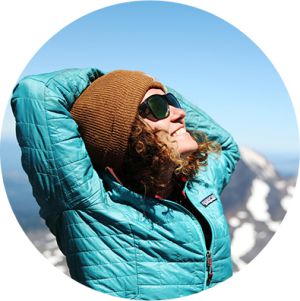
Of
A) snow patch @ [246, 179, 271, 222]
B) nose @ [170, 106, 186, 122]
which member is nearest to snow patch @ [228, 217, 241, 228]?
snow patch @ [246, 179, 271, 222]

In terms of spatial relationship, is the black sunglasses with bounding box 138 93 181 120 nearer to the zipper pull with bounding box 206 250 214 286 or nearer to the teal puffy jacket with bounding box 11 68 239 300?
the teal puffy jacket with bounding box 11 68 239 300

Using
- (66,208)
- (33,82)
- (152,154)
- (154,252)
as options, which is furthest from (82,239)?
(33,82)

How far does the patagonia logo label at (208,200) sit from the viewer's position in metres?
1.87

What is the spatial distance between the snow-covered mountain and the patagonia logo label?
4.43 m

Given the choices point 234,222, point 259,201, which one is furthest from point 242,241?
point 259,201

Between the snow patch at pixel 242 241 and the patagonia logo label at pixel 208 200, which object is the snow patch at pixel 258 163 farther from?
the patagonia logo label at pixel 208 200

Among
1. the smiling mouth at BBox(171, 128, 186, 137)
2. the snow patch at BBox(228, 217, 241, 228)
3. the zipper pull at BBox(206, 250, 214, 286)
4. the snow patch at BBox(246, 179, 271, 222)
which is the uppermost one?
the smiling mouth at BBox(171, 128, 186, 137)

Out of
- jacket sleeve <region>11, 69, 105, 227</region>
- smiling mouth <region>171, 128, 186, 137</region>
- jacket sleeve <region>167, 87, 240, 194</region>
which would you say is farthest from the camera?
jacket sleeve <region>167, 87, 240, 194</region>

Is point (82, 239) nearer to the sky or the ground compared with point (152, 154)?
nearer to the ground

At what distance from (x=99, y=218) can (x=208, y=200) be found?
560 millimetres

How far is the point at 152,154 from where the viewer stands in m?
1.75

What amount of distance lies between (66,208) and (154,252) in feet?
1.33

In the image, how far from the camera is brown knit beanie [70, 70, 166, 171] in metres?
1.67

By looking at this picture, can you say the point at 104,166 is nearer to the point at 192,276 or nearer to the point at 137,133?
the point at 137,133
